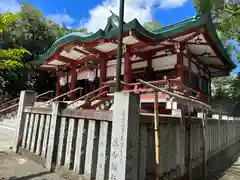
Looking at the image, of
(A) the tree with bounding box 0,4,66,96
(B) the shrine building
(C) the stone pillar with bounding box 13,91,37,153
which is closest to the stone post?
(C) the stone pillar with bounding box 13,91,37,153

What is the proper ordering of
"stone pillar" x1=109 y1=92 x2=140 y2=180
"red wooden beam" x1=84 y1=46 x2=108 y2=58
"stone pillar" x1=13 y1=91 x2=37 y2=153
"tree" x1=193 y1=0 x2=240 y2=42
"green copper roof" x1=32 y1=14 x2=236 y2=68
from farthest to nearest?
"red wooden beam" x1=84 y1=46 x2=108 y2=58 → "tree" x1=193 y1=0 x2=240 y2=42 → "green copper roof" x1=32 y1=14 x2=236 y2=68 → "stone pillar" x1=13 y1=91 x2=37 y2=153 → "stone pillar" x1=109 y1=92 x2=140 y2=180

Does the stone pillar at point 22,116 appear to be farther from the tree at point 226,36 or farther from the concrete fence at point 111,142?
the tree at point 226,36

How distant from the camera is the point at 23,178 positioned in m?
3.45

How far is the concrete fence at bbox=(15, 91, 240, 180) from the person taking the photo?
104 inches

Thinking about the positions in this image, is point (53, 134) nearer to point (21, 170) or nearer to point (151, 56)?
point (21, 170)

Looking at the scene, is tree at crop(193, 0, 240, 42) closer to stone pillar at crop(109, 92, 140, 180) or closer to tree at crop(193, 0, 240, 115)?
tree at crop(193, 0, 240, 115)

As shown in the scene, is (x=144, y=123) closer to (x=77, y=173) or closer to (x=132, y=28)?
(x=77, y=173)

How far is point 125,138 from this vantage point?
257cm

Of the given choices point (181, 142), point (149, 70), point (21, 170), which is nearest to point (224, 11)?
point (149, 70)

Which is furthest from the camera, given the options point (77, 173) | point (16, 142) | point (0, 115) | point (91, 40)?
point (0, 115)

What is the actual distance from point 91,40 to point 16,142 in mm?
5902

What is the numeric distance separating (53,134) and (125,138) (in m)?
2.00

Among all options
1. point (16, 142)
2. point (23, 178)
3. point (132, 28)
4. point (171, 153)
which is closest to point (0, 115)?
point (16, 142)

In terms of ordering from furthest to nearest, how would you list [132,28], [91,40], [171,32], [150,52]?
[150,52] → [91,40] → [171,32] → [132,28]
